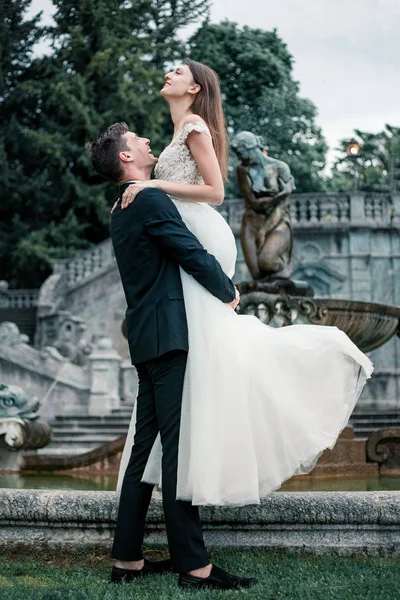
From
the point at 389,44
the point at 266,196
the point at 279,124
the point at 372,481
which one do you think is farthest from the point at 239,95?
the point at 372,481

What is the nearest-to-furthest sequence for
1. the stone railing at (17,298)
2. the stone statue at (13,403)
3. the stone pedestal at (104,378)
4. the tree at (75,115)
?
the stone statue at (13,403) → the stone pedestal at (104,378) → the stone railing at (17,298) → the tree at (75,115)

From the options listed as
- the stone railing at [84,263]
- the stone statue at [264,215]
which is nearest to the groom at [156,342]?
the stone statue at [264,215]

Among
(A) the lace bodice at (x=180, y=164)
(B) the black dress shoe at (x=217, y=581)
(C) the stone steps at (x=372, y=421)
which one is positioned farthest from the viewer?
(C) the stone steps at (x=372, y=421)

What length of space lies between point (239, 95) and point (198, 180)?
2980 cm

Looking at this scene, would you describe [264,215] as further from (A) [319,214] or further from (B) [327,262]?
(A) [319,214]

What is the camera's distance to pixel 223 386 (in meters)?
A: 3.68

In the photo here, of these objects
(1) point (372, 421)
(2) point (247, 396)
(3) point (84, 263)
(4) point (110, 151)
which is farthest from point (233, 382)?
(3) point (84, 263)

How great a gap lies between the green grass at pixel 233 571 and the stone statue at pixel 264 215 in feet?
19.3

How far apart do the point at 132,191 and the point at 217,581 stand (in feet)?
5.12

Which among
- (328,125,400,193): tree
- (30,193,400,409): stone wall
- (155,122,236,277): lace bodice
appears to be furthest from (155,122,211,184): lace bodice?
(328,125,400,193): tree

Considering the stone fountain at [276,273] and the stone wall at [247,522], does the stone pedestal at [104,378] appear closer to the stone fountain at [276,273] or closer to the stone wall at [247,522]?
the stone fountain at [276,273]

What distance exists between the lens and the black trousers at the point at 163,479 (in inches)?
140

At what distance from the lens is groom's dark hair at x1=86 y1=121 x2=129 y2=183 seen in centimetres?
391

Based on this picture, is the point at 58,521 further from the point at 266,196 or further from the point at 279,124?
the point at 279,124
